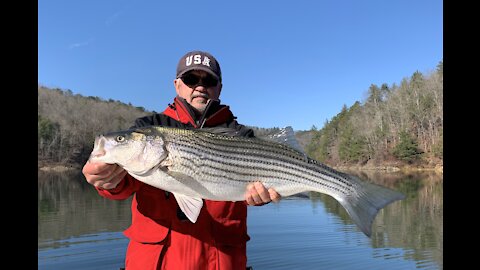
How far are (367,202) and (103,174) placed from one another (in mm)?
2816

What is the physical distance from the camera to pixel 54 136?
339 ft

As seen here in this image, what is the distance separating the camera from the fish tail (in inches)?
176

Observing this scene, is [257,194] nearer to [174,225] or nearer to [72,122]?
[174,225]

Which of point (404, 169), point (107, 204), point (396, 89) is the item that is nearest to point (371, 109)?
point (396, 89)

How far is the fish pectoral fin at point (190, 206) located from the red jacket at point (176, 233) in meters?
0.22

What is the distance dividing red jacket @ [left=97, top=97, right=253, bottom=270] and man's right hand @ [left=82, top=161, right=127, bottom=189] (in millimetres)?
112

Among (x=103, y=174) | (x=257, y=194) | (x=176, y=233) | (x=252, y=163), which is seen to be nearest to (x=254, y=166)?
(x=252, y=163)

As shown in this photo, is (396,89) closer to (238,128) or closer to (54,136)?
(54,136)

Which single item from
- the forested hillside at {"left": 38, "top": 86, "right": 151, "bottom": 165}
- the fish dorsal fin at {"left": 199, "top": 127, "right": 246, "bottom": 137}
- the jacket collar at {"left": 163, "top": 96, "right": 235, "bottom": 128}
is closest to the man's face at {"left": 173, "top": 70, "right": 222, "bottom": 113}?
the jacket collar at {"left": 163, "top": 96, "right": 235, "bottom": 128}

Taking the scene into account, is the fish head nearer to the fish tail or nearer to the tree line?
the fish tail
